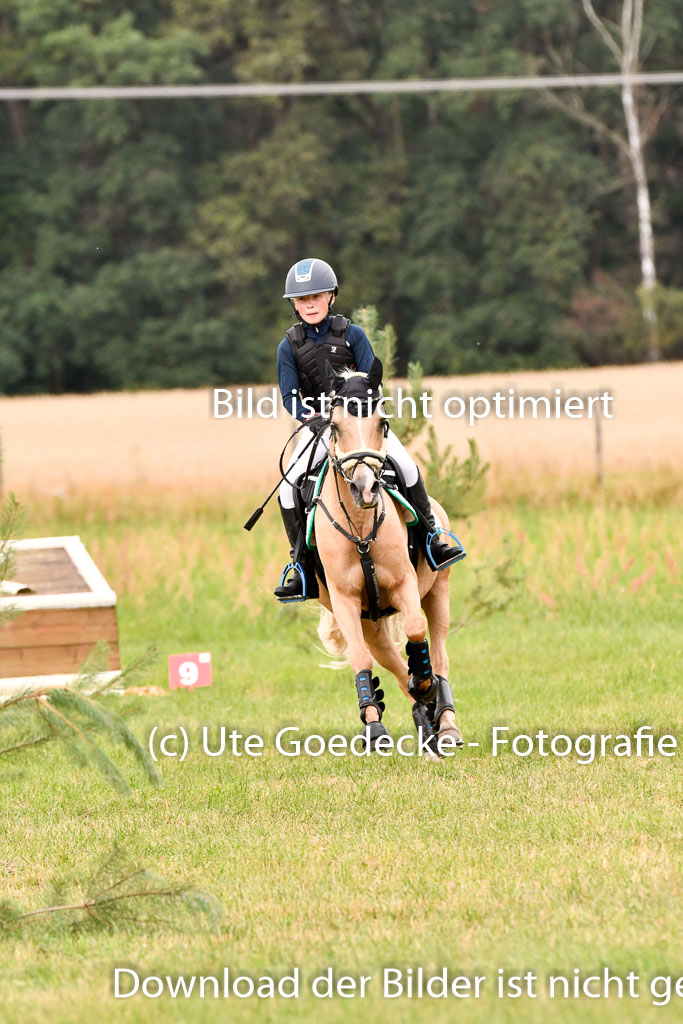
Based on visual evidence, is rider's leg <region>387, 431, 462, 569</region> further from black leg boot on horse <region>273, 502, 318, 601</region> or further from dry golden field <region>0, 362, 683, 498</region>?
dry golden field <region>0, 362, 683, 498</region>

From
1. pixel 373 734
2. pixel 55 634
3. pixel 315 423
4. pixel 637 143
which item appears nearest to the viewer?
pixel 373 734

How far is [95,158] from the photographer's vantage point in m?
52.1

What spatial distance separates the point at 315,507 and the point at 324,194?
42.7 meters

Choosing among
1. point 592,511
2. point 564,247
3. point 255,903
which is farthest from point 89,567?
point 564,247

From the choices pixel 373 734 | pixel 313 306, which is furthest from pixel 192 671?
pixel 313 306

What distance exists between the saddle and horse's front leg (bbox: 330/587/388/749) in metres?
0.28

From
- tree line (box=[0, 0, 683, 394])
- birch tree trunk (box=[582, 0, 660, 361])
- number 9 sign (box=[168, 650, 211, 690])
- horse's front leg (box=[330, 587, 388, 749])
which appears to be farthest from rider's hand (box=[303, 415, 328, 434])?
birch tree trunk (box=[582, 0, 660, 361])

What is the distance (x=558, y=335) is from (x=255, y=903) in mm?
43187

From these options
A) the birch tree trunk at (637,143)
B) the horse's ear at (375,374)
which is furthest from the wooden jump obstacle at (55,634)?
the birch tree trunk at (637,143)

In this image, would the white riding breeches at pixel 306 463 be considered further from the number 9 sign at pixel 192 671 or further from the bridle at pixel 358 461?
the number 9 sign at pixel 192 671

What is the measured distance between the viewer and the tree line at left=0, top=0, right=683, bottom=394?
157 feet

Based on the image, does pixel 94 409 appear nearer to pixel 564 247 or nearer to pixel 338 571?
pixel 564 247

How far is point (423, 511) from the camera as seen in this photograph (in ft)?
29.8

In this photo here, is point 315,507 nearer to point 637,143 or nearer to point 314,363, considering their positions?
point 314,363
